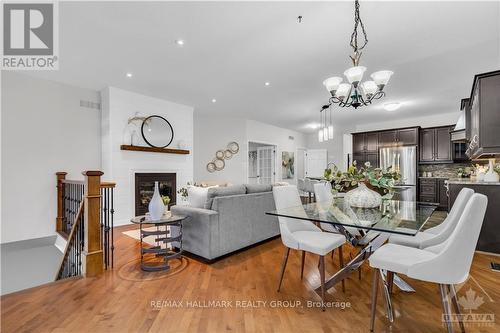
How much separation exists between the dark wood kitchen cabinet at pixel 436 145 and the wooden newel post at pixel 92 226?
7.87 m

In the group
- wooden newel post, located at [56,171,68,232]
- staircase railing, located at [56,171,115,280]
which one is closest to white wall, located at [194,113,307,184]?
wooden newel post, located at [56,171,68,232]

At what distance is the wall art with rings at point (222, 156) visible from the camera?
23.2 ft

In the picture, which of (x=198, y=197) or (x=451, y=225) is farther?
(x=198, y=197)

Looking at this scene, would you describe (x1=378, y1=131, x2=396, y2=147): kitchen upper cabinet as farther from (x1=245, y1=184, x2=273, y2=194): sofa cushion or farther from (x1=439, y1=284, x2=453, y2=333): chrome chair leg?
(x1=439, y1=284, x2=453, y2=333): chrome chair leg

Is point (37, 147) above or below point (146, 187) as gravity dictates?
above

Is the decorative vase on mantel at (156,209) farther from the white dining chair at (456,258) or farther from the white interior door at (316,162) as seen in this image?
the white interior door at (316,162)

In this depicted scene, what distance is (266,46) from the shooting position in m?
3.12

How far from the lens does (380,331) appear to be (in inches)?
65.9

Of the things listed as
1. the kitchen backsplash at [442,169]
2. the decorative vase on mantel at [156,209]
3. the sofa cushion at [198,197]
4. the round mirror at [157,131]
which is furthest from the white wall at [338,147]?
the decorative vase on mantel at [156,209]

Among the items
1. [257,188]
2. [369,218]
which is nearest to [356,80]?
[369,218]

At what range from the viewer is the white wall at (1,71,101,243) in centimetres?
388

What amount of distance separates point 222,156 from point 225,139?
553 millimetres

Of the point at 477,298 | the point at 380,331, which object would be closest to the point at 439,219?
the point at 477,298

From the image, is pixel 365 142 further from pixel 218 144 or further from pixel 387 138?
pixel 218 144
